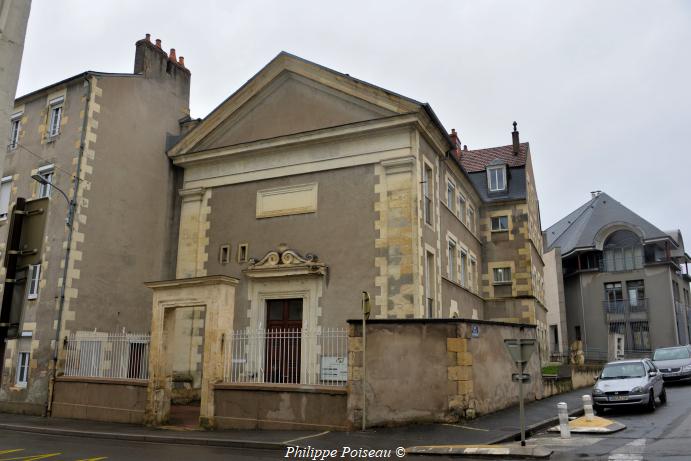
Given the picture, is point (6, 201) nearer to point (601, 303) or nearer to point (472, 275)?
point (472, 275)

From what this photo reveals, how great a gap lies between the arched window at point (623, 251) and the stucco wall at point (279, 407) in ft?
118

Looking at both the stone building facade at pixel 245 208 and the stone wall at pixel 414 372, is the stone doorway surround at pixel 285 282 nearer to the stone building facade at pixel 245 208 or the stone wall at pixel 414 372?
the stone building facade at pixel 245 208

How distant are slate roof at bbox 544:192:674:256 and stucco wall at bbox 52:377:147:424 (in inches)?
1450

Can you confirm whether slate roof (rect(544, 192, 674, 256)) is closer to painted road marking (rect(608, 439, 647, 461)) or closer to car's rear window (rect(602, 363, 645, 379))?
car's rear window (rect(602, 363, 645, 379))

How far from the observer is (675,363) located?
2370 cm

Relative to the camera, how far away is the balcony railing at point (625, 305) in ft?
135

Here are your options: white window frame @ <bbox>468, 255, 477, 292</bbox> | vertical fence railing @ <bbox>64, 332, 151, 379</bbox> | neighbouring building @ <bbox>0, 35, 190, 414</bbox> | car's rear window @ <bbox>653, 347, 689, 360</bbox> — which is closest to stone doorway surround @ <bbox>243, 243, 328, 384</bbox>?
vertical fence railing @ <bbox>64, 332, 151, 379</bbox>

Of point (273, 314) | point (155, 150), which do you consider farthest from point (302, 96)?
point (273, 314)

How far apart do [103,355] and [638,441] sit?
44.8ft

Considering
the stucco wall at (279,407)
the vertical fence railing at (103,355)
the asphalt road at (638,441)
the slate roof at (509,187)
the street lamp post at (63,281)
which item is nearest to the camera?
the asphalt road at (638,441)

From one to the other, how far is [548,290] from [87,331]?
1381 inches

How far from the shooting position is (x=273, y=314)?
719 inches

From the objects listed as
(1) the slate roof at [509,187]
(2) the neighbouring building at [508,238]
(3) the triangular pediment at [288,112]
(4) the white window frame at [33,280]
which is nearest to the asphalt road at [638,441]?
(3) the triangular pediment at [288,112]

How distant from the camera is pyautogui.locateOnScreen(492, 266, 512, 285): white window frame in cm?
2832
